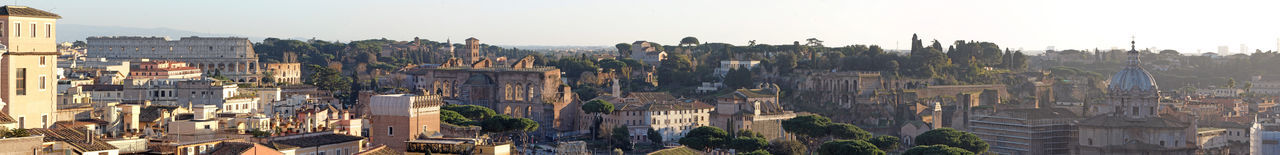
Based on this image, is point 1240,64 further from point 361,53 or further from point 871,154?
point 871,154

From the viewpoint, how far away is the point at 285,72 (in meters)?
87.9

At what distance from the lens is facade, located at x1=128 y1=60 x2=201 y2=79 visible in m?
71.3

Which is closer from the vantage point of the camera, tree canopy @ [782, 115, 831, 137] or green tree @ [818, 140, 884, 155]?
green tree @ [818, 140, 884, 155]

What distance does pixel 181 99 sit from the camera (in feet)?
183

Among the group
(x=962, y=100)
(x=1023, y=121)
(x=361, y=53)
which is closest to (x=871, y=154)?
(x=1023, y=121)

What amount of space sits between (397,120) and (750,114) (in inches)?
1411

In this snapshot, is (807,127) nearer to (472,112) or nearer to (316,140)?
(472,112)

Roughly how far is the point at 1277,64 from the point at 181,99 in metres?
74.1

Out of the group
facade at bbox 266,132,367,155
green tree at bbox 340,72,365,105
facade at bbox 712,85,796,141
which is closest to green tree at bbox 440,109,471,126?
facade at bbox 712,85,796,141

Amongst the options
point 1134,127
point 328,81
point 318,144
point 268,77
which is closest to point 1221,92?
point 1134,127

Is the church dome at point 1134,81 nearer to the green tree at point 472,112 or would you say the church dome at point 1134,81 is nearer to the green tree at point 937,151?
the green tree at point 937,151

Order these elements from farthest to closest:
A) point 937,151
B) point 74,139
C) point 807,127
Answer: point 807,127
point 937,151
point 74,139

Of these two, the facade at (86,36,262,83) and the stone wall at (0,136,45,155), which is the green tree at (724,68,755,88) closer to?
the facade at (86,36,262,83)

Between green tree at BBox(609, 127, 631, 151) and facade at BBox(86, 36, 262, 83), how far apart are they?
29.0 m
